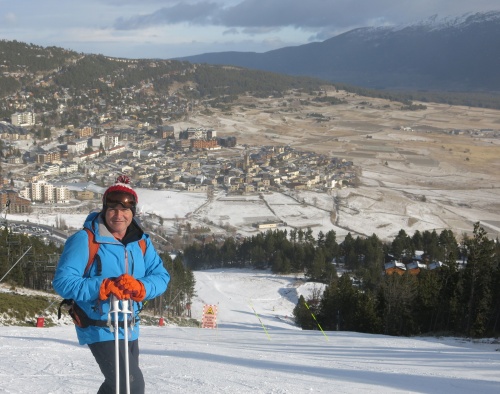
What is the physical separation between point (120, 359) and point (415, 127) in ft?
251

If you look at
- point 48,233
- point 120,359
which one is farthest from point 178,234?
point 120,359

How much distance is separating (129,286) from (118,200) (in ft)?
1.26

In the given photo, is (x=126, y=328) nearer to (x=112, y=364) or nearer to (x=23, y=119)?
(x=112, y=364)

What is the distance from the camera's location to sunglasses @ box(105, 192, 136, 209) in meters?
2.91

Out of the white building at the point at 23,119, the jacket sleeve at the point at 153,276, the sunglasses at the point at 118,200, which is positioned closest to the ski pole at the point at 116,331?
the jacket sleeve at the point at 153,276

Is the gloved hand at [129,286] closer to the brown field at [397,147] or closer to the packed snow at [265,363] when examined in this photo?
the packed snow at [265,363]

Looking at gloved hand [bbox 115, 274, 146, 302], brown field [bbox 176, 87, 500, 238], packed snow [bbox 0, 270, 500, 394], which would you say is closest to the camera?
gloved hand [bbox 115, 274, 146, 302]

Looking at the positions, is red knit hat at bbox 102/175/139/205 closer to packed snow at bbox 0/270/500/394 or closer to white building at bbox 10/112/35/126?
packed snow at bbox 0/270/500/394

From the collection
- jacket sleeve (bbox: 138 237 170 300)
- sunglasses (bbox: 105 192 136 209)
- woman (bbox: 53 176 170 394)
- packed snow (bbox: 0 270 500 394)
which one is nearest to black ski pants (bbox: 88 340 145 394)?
woman (bbox: 53 176 170 394)

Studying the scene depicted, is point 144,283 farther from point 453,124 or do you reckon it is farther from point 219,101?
point 219,101

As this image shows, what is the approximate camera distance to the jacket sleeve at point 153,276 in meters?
2.88

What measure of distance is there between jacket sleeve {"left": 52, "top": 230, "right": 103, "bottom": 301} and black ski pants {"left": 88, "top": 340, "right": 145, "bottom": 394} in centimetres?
26

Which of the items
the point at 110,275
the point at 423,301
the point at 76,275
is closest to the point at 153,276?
the point at 110,275

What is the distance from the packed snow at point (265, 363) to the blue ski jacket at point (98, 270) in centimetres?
178
